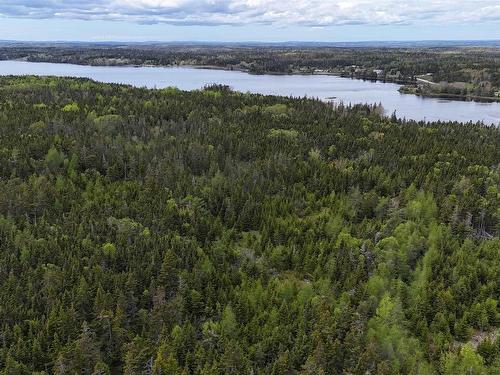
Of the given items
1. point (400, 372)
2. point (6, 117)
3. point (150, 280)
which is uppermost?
point (6, 117)

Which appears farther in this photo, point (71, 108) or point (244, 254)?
point (71, 108)

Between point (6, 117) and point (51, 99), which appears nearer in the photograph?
point (6, 117)

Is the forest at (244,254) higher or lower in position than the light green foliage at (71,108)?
lower

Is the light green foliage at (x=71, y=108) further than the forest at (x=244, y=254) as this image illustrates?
Yes

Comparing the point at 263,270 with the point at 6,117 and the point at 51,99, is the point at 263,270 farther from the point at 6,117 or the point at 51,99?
the point at 51,99

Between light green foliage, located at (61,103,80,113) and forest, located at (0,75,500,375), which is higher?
light green foliage, located at (61,103,80,113)

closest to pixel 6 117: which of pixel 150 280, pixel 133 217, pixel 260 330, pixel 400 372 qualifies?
pixel 133 217

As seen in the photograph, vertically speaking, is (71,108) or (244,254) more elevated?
(71,108)

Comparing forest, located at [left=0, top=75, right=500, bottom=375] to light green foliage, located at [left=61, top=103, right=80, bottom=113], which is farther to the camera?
light green foliage, located at [left=61, top=103, right=80, bottom=113]
